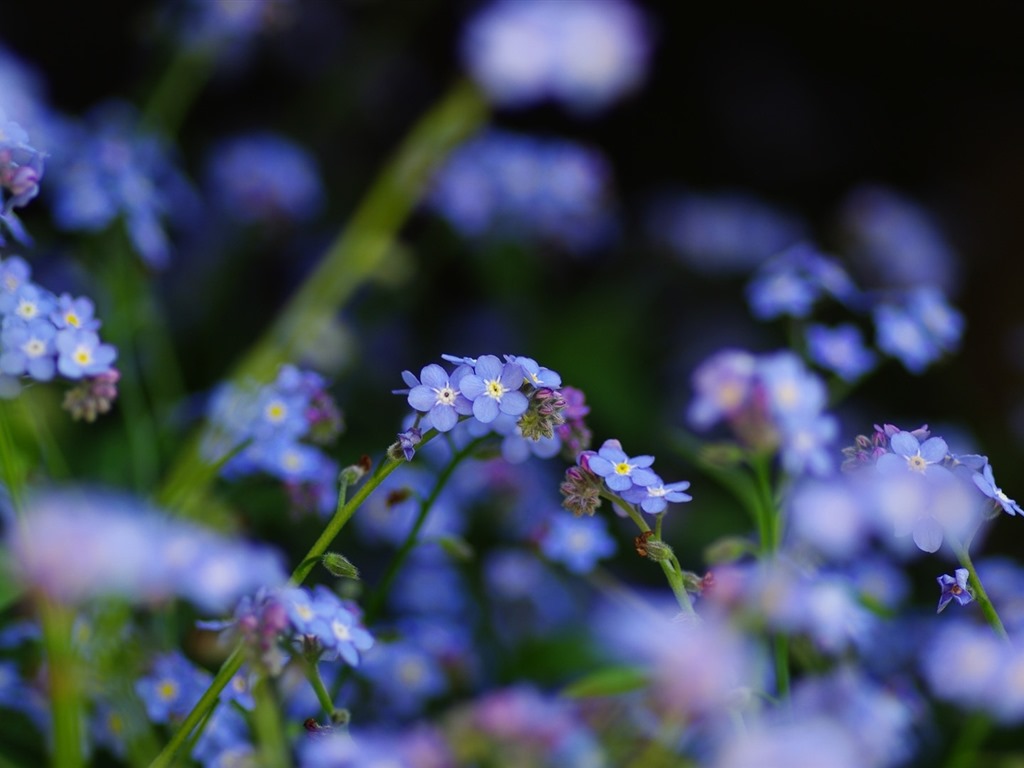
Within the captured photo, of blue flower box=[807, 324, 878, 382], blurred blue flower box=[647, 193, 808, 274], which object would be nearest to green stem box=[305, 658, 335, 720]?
blue flower box=[807, 324, 878, 382]

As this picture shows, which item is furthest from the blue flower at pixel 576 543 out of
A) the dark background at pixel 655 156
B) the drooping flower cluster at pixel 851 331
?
the dark background at pixel 655 156

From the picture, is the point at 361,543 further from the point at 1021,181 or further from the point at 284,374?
the point at 1021,181

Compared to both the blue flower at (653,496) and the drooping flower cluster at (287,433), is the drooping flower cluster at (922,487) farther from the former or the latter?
the drooping flower cluster at (287,433)

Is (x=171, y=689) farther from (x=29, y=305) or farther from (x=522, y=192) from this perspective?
(x=522, y=192)

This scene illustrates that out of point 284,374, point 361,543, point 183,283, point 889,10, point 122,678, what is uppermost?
point 889,10

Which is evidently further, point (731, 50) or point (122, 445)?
point (731, 50)

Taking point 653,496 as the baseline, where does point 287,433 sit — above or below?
below

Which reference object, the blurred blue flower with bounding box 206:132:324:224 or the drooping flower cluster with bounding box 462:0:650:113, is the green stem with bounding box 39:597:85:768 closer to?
the drooping flower cluster with bounding box 462:0:650:113

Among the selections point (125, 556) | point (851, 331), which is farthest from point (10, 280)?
point (851, 331)

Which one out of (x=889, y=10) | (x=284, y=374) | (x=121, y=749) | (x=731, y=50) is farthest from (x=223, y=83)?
(x=121, y=749)
